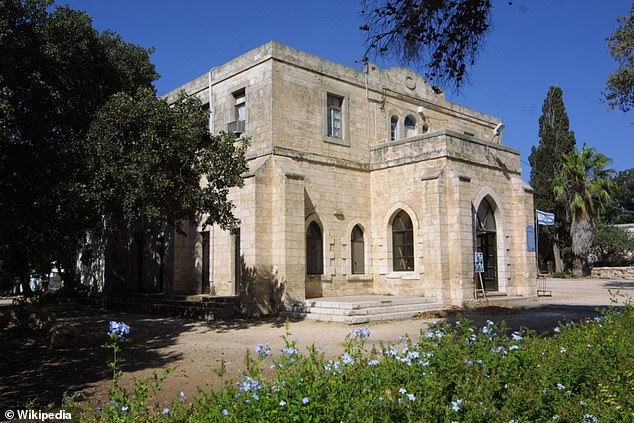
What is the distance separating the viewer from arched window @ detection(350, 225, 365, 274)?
17938 millimetres

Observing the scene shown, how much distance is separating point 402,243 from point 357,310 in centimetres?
492

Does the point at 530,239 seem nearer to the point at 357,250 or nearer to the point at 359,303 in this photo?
the point at 357,250

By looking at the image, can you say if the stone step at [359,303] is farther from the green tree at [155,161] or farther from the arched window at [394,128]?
the arched window at [394,128]

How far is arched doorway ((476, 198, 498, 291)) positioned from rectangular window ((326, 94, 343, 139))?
18.6 feet

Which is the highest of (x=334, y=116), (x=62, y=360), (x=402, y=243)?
(x=334, y=116)

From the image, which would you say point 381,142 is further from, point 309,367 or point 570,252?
point 570,252

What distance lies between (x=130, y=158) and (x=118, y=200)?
986 mm

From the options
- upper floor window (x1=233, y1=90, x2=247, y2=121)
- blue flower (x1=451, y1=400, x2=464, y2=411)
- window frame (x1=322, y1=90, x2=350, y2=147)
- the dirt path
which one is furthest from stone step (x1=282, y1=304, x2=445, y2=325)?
blue flower (x1=451, y1=400, x2=464, y2=411)

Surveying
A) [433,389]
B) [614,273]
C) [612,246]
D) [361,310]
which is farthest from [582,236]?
[433,389]

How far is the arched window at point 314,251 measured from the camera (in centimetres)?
1664

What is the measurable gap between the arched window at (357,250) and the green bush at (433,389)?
40.8ft

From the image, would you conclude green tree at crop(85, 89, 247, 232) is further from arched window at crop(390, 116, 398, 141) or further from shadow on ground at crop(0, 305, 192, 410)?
arched window at crop(390, 116, 398, 141)

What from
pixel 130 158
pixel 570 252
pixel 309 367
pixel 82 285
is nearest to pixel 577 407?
pixel 309 367

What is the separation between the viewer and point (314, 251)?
16.8 metres
